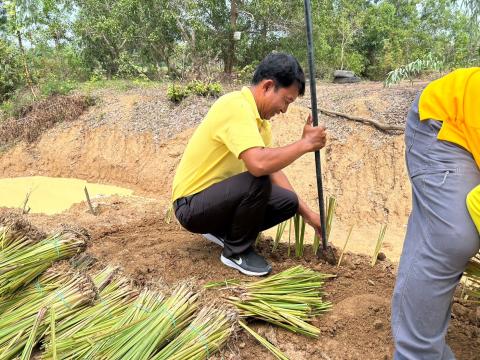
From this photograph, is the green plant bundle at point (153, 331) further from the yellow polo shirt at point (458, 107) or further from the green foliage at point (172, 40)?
the green foliage at point (172, 40)

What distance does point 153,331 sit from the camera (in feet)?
6.17

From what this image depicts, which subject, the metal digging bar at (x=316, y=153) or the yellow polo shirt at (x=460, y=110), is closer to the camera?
the yellow polo shirt at (x=460, y=110)

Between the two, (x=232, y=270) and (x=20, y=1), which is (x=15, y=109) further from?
(x=232, y=270)

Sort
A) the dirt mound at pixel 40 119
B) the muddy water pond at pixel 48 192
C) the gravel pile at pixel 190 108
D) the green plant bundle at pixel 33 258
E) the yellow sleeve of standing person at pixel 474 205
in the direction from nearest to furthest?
the yellow sleeve of standing person at pixel 474 205 → the green plant bundle at pixel 33 258 → the muddy water pond at pixel 48 192 → the gravel pile at pixel 190 108 → the dirt mound at pixel 40 119

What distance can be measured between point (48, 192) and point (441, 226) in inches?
223

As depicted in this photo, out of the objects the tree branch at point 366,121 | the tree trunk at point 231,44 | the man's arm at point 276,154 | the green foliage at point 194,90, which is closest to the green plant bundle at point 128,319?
the man's arm at point 276,154

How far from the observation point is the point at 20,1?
10.3 m

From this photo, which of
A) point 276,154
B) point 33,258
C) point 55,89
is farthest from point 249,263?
point 55,89

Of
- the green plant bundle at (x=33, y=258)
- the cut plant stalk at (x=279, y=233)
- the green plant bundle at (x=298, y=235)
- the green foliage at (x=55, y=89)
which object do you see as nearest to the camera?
the green plant bundle at (x=33, y=258)

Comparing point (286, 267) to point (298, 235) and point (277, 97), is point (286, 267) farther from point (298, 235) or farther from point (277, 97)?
point (277, 97)

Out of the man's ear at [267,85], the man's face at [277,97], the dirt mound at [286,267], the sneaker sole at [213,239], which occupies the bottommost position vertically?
the dirt mound at [286,267]

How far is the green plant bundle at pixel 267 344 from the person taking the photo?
6.28 ft

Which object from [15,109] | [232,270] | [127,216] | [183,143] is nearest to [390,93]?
[183,143]

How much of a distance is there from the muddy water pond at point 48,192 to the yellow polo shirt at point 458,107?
4.58 metres
